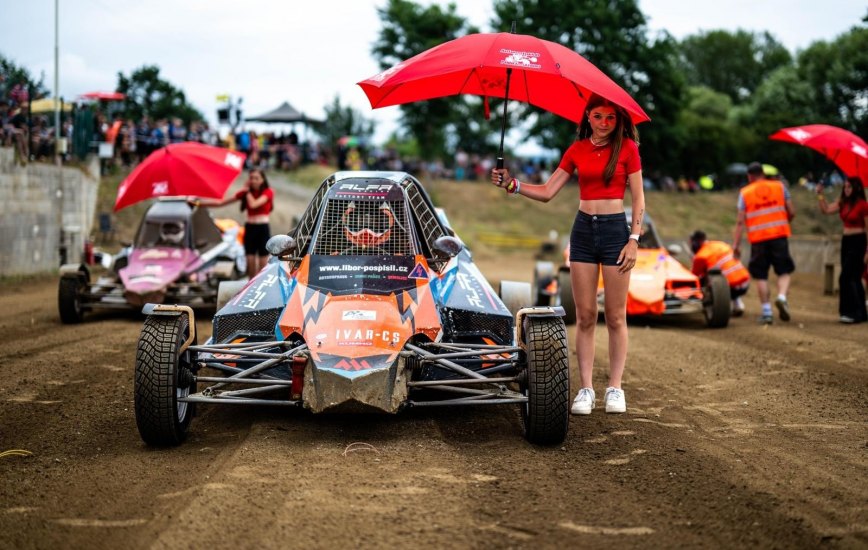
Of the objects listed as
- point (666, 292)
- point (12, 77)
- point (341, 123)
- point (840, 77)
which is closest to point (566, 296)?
point (666, 292)

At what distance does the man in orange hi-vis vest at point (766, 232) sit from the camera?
11.9 meters

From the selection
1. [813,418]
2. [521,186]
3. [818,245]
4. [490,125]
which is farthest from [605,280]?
[490,125]

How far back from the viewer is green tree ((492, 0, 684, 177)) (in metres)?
45.6

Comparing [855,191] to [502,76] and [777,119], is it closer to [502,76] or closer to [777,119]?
[502,76]

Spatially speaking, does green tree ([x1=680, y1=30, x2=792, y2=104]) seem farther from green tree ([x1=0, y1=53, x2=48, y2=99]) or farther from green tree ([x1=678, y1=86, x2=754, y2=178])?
green tree ([x1=0, y1=53, x2=48, y2=99])

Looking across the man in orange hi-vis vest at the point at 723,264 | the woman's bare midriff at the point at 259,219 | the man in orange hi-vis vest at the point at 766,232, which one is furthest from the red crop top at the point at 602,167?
the woman's bare midriff at the point at 259,219

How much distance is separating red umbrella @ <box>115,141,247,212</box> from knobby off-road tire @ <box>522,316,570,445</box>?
281 inches

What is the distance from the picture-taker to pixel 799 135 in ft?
37.3

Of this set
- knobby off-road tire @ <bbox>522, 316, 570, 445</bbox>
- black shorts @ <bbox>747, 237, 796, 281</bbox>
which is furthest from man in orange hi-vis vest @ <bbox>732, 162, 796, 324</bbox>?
knobby off-road tire @ <bbox>522, 316, 570, 445</bbox>

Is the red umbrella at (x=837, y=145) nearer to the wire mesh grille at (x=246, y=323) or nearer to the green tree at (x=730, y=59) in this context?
the wire mesh grille at (x=246, y=323)

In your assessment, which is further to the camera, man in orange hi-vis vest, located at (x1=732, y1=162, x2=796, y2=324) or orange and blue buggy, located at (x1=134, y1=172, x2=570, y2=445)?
man in orange hi-vis vest, located at (x1=732, y1=162, x2=796, y2=324)

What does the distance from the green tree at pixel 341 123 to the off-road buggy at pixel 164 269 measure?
70623mm

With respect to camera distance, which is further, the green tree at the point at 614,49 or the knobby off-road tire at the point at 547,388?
the green tree at the point at 614,49

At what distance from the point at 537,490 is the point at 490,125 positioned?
6147 cm
